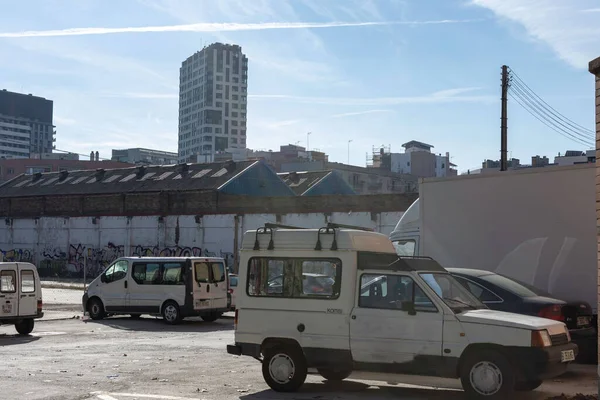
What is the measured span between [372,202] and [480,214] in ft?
86.8

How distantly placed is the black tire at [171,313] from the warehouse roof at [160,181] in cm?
3060

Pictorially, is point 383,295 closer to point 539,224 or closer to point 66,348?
point 539,224

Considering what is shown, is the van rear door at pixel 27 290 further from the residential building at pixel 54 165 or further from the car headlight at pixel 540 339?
the residential building at pixel 54 165

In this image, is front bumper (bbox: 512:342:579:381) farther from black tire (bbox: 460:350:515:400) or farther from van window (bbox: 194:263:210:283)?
van window (bbox: 194:263:210:283)

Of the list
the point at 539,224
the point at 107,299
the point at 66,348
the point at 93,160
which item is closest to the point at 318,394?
the point at 539,224

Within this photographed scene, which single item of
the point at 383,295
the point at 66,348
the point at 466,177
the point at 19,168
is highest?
the point at 19,168

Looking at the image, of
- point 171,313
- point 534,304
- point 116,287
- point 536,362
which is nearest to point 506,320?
point 536,362

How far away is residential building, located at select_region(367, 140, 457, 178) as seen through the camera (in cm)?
10236

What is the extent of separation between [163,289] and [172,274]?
51cm

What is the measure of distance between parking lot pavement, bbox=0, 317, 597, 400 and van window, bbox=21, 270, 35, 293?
4.10 ft

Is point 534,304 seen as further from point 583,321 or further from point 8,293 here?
point 8,293

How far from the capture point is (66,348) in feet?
53.8

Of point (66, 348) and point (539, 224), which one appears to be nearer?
point (539, 224)

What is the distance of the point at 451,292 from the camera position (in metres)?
10.5
